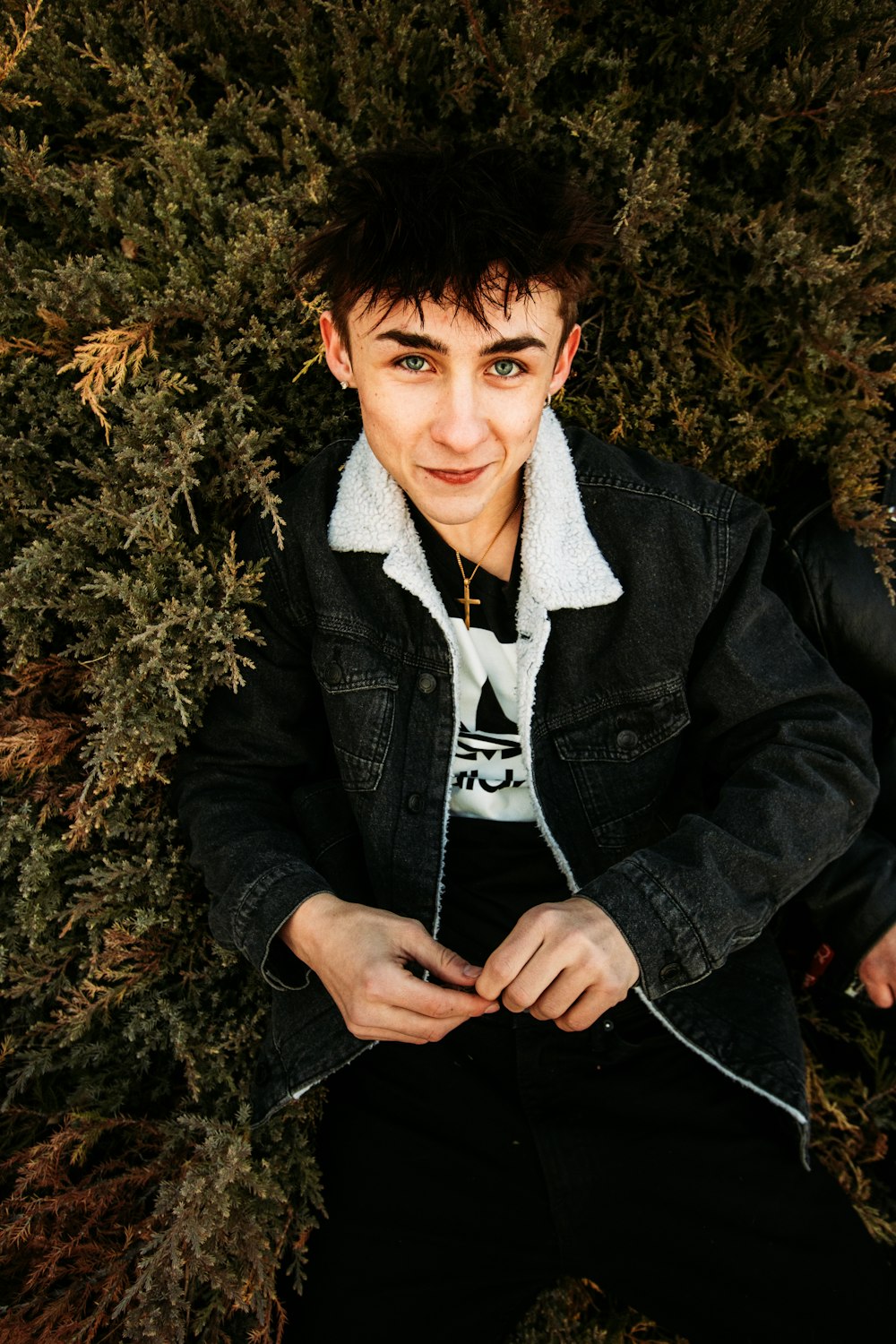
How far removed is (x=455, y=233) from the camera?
1.92 m

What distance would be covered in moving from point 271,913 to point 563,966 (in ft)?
2.35

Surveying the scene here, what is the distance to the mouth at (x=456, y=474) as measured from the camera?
2027 millimetres

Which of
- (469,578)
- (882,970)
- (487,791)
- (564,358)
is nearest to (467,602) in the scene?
(469,578)

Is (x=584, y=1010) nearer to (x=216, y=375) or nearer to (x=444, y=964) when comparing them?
(x=444, y=964)

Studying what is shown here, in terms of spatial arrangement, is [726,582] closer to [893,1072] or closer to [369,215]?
[369,215]

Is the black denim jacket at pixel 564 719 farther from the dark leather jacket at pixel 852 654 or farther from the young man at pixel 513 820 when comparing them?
the dark leather jacket at pixel 852 654

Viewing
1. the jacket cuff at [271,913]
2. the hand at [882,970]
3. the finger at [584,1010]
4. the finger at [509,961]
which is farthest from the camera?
the hand at [882,970]

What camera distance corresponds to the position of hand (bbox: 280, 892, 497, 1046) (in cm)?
187

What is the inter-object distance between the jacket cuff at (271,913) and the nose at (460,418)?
1.08 metres

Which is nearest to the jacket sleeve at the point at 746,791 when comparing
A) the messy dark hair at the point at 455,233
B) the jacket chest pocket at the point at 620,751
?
the jacket chest pocket at the point at 620,751

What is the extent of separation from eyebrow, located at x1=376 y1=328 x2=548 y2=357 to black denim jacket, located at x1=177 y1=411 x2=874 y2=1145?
39 cm

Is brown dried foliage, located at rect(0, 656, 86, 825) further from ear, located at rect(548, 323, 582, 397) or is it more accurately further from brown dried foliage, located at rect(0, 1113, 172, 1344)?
ear, located at rect(548, 323, 582, 397)

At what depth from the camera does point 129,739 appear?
2.23 metres

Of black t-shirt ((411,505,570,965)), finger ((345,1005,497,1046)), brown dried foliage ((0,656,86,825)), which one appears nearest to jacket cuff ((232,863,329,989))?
finger ((345,1005,497,1046))
